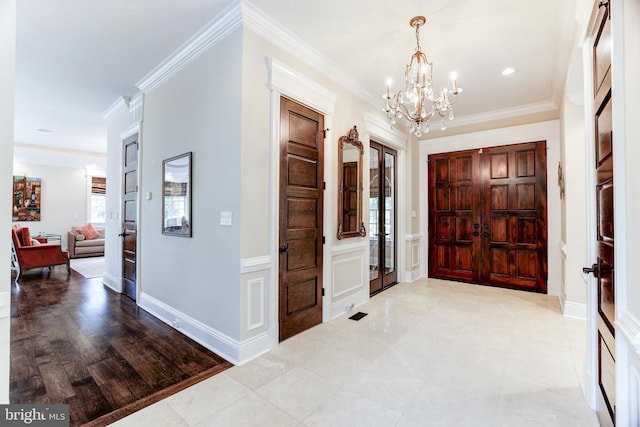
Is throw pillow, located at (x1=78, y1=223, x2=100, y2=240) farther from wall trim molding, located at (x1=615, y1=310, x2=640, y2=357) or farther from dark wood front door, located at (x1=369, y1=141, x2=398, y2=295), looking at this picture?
wall trim molding, located at (x1=615, y1=310, x2=640, y2=357)

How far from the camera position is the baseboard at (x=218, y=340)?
7.91 feet

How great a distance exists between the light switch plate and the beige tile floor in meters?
1.18

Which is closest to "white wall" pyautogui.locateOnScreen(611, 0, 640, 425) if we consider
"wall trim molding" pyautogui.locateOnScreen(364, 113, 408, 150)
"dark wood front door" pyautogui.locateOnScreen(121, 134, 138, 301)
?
"wall trim molding" pyautogui.locateOnScreen(364, 113, 408, 150)

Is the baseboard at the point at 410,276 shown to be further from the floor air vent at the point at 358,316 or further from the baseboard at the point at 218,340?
the baseboard at the point at 218,340

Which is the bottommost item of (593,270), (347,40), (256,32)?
(593,270)

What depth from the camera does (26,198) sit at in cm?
761

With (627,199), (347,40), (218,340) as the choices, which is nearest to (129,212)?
(218,340)

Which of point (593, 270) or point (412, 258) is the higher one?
point (593, 270)

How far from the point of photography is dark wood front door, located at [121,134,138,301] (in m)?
4.08

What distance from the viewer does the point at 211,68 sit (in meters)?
2.74

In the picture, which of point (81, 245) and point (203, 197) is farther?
point (81, 245)

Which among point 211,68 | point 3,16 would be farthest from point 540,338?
point 3,16

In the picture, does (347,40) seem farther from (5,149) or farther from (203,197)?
(5,149)

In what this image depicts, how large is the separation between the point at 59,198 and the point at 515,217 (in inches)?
433
